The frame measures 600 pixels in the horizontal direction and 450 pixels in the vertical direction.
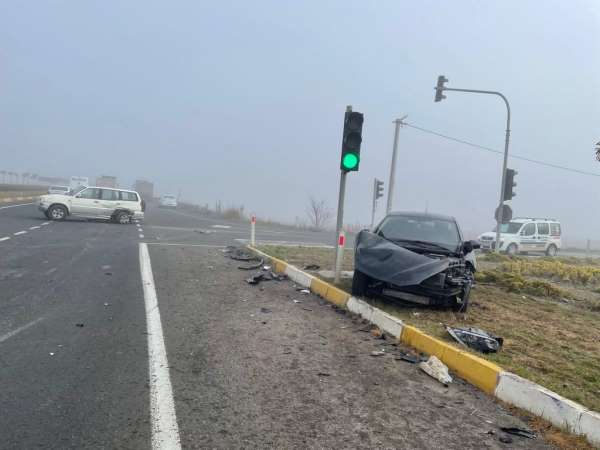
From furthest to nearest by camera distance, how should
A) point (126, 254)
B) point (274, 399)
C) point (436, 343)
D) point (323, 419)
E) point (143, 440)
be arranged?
1. point (126, 254)
2. point (436, 343)
3. point (274, 399)
4. point (323, 419)
5. point (143, 440)

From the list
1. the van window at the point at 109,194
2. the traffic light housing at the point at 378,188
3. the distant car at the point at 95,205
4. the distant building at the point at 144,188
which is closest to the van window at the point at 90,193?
the distant car at the point at 95,205

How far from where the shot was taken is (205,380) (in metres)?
4.56

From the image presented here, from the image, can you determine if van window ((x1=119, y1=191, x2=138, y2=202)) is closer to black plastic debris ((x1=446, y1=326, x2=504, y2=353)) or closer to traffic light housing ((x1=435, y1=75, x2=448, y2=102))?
traffic light housing ((x1=435, y1=75, x2=448, y2=102))

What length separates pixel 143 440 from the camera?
11.1 feet

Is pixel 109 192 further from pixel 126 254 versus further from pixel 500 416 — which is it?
pixel 500 416

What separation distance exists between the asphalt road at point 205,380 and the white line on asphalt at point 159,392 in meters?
0.01

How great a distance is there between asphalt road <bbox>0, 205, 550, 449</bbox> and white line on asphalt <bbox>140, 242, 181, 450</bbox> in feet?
0.05

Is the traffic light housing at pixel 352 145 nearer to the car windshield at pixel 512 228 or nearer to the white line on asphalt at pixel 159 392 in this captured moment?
the white line on asphalt at pixel 159 392

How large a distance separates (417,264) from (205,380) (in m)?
4.10

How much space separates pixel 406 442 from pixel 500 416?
118 centimetres

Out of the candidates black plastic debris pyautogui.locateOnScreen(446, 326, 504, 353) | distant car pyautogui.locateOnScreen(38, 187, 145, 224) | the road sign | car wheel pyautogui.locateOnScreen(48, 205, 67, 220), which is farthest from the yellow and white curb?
distant car pyautogui.locateOnScreen(38, 187, 145, 224)

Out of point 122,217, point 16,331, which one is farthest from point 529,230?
point 16,331

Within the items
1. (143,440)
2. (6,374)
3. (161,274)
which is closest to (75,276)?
(161,274)

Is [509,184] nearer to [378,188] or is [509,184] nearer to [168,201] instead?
[378,188]
